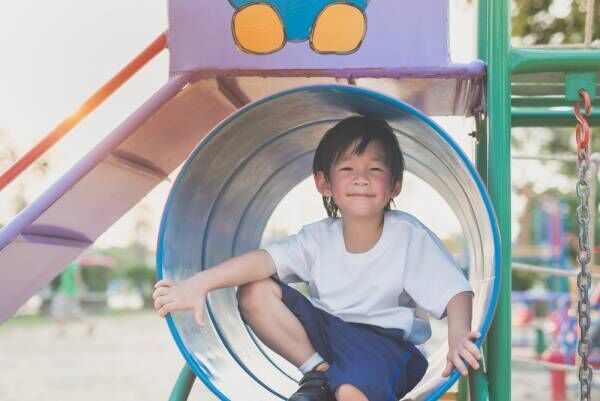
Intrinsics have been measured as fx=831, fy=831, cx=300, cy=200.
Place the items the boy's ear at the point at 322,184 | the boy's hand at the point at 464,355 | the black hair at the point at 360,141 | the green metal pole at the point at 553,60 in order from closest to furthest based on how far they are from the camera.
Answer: the boy's hand at the point at 464,355 → the green metal pole at the point at 553,60 → the black hair at the point at 360,141 → the boy's ear at the point at 322,184

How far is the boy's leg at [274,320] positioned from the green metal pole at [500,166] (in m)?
0.56

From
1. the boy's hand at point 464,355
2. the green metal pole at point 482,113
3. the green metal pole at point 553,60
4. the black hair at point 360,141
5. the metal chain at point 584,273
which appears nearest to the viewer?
the boy's hand at point 464,355

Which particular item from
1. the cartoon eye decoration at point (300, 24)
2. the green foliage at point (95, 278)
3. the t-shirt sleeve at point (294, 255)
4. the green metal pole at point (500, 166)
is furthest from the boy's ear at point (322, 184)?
the green foliage at point (95, 278)

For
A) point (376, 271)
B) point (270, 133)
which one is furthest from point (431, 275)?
point (270, 133)

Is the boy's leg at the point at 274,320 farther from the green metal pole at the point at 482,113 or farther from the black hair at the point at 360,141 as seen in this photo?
the green metal pole at the point at 482,113

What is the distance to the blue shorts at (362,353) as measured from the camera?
2.40 meters

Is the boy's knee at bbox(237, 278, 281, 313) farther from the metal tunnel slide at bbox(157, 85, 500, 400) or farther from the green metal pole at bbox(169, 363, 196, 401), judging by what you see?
the green metal pole at bbox(169, 363, 196, 401)

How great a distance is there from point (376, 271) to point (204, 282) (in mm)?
564

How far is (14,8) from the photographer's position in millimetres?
9016

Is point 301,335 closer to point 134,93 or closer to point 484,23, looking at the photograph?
→ point 484,23

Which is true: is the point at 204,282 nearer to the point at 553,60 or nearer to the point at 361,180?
the point at 361,180

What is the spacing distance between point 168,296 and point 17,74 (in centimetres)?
969

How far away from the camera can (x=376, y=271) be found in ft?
8.69

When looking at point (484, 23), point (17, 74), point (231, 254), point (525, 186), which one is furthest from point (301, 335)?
point (525, 186)
